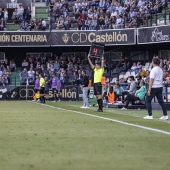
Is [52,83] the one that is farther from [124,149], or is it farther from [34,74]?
[124,149]

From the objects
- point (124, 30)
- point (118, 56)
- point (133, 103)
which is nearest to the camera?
point (133, 103)

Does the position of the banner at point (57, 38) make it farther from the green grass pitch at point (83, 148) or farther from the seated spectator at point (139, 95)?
the green grass pitch at point (83, 148)

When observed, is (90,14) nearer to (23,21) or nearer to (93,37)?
(93,37)

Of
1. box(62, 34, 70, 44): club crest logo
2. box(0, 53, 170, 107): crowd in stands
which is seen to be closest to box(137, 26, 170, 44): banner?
box(0, 53, 170, 107): crowd in stands

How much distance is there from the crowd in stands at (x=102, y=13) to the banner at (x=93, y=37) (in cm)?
46

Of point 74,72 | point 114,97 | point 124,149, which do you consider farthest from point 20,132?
point 74,72

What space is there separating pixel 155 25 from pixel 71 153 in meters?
32.1

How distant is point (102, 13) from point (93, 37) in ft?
6.51

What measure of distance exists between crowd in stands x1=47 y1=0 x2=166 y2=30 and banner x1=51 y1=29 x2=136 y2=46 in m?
0.46

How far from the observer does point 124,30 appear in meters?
42.9

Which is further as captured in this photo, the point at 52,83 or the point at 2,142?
the point at 52,83

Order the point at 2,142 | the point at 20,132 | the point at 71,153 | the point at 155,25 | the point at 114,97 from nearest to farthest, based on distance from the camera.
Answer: the point at 71,153 → the point at 2,142 → the point at 20,132 → the point at 114,97 → the point at 155,25

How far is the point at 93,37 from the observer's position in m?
44.5

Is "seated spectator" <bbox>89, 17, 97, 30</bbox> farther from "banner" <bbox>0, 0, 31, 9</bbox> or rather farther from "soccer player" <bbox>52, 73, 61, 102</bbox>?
"banner" <bbox>0, 0, 31, 9</bbox>
